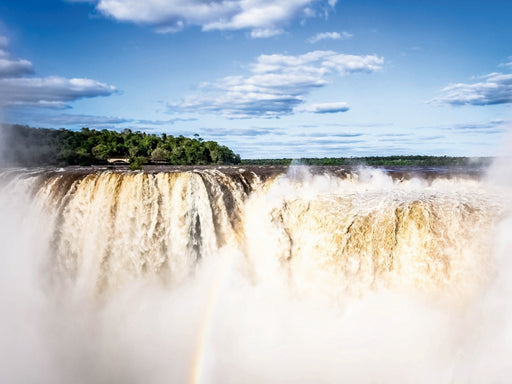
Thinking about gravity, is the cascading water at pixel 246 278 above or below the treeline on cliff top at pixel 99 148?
below

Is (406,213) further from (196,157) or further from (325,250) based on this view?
(196,157)

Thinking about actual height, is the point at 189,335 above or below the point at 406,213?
below

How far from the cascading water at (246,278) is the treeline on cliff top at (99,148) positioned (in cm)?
1540

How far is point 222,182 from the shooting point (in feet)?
58.6

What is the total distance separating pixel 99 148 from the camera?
46.6m

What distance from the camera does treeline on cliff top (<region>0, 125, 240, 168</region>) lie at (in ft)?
115

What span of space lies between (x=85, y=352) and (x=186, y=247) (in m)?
5.03

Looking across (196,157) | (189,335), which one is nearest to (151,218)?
(189,335)

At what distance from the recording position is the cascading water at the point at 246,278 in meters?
14.5

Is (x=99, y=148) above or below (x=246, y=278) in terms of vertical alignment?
above

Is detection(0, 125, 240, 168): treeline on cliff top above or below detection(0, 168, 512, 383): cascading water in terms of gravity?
above

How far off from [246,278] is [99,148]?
34410 mm

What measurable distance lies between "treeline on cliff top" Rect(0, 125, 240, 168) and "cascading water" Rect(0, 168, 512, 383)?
15.4 m

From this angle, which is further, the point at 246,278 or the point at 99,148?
the point at 99,148
